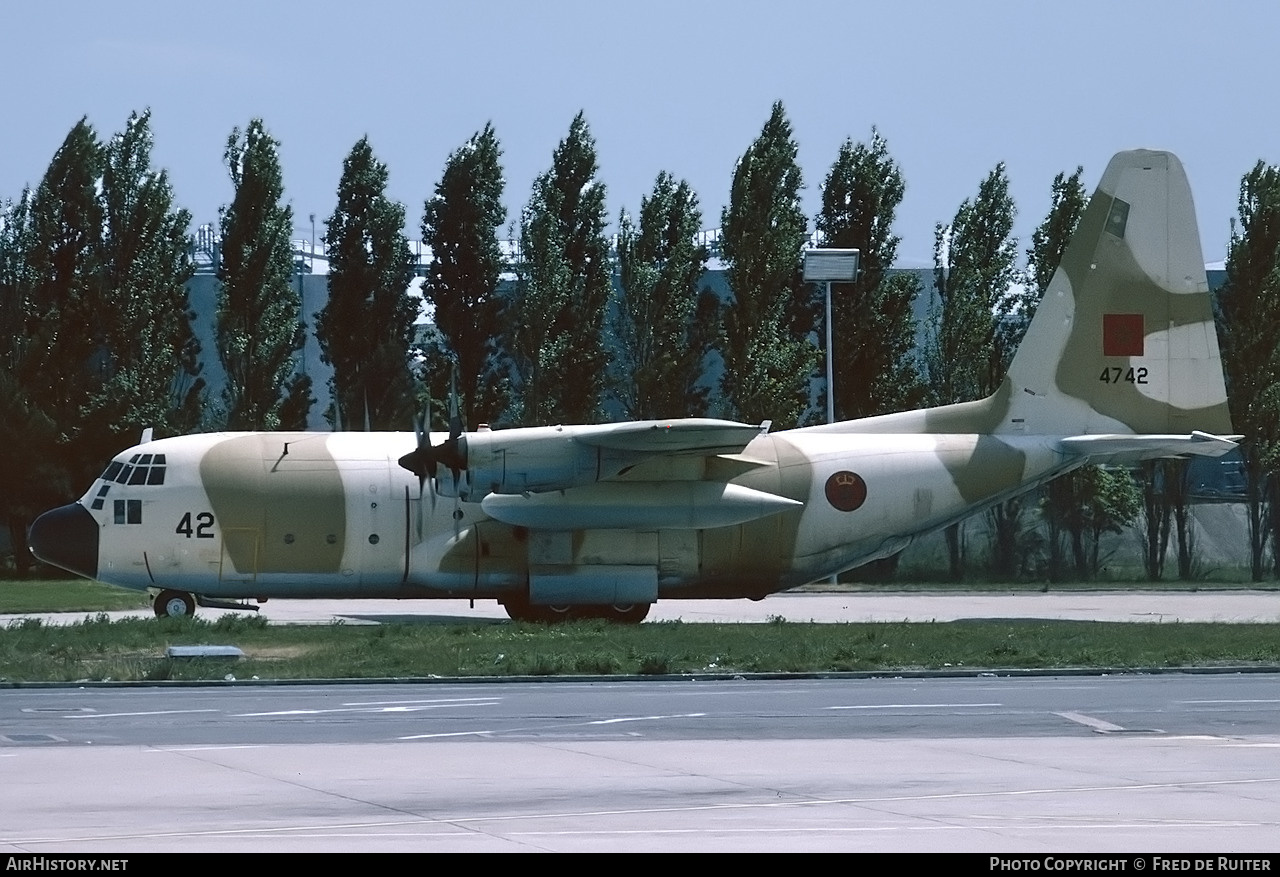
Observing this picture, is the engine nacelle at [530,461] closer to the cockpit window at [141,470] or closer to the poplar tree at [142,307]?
the cockpit window at [141,470]

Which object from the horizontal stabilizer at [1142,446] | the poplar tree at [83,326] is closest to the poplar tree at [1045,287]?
the horizontal stabilizer at [1142,446]

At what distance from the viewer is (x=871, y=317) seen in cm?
5572

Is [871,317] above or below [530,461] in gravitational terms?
above

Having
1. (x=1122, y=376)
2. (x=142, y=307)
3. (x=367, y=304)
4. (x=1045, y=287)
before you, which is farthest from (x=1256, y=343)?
(x=142, y=307)

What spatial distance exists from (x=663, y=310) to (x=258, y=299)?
488 inches

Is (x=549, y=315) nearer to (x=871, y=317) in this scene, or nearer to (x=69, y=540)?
(x=871, y=317)

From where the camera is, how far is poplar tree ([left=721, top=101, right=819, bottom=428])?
5344 cm

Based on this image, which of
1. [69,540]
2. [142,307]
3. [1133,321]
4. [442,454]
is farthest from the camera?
[142,307]

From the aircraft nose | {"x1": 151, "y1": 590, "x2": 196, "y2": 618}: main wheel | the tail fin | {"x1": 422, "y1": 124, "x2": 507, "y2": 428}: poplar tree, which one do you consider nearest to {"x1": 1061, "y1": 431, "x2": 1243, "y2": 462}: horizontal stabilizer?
the tail fin

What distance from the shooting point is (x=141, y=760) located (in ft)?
50.3

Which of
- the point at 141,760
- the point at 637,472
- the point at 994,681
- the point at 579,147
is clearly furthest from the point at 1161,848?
the point at 579,147

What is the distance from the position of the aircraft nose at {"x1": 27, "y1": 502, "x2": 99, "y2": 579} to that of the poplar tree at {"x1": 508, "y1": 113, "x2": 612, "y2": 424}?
68.3ft

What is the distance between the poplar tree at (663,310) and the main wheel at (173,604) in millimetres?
22358

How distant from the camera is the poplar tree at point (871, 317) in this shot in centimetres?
5556
